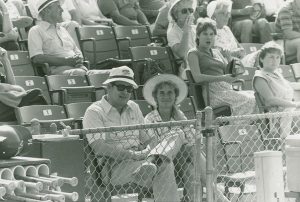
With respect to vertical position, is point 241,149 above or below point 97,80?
below

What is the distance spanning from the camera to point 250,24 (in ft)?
42.0

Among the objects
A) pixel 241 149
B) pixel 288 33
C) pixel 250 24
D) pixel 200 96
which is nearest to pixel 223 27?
pixel 288 33

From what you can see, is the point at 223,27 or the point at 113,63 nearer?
the point at 113,63

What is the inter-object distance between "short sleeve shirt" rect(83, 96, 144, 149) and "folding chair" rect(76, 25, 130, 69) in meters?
2.87

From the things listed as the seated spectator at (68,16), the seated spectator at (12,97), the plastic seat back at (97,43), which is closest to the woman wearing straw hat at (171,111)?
the seated spectator at (12,97)

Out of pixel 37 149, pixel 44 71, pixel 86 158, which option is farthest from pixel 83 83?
pixel 37 149

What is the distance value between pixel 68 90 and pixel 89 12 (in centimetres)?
308

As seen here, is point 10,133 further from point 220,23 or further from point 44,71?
point 220,23

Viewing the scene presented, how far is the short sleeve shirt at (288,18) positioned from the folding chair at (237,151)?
13.3ft

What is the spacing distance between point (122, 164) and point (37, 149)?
4.66 ft

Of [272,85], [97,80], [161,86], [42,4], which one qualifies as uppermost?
[42,4]

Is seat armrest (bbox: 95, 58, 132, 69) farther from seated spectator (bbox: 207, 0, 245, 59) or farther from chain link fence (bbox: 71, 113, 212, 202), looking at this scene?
chain link fence (bbox: 71, 113, 212, 202)

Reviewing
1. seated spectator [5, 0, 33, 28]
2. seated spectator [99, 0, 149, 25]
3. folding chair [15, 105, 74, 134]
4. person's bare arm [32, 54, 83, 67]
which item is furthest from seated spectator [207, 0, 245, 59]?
folding chair [15, 105, 74, 134]

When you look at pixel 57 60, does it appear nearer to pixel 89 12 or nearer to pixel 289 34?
pixel 89 12
